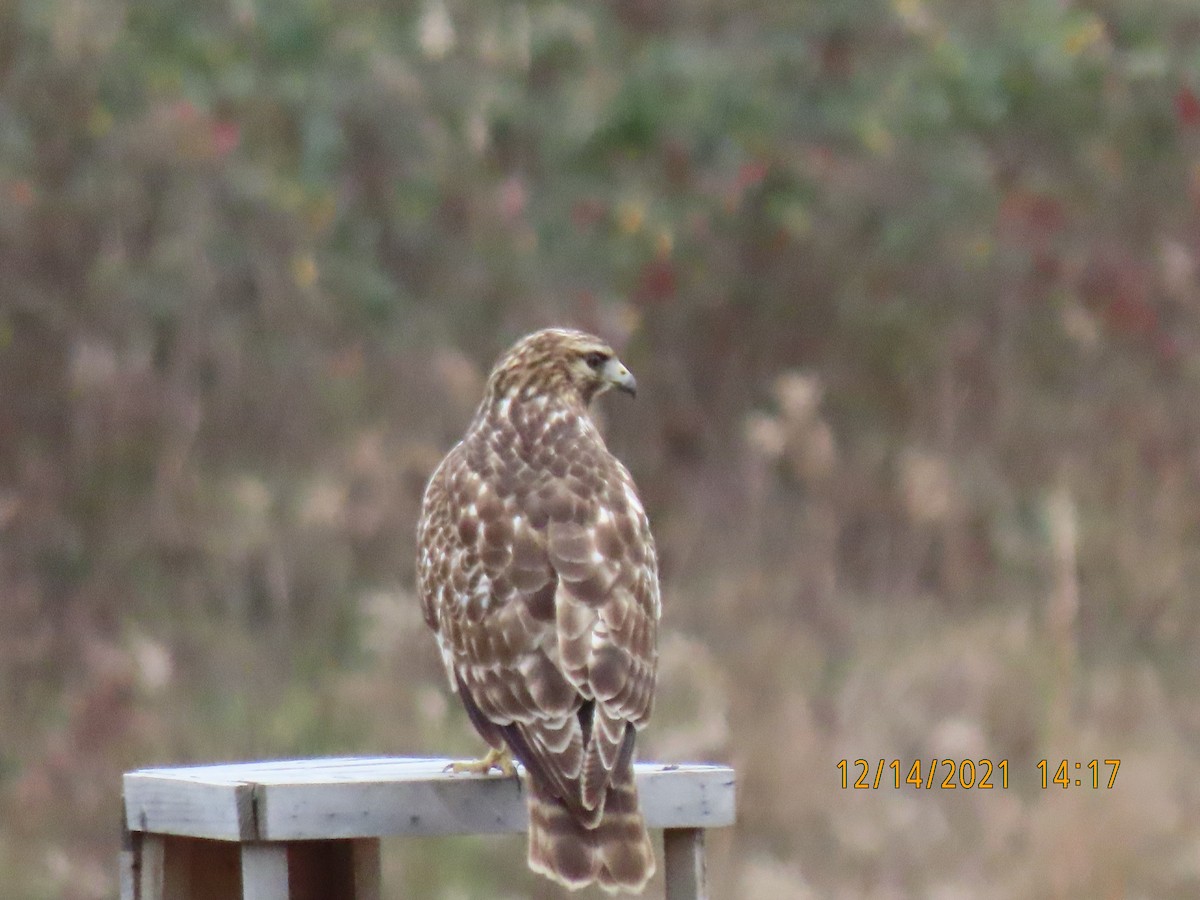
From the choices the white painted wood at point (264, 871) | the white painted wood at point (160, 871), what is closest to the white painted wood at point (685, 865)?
the white painted wood at point (264, 871)

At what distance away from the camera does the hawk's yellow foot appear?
13.2ft

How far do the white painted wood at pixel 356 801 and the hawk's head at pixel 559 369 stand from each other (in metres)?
0.99

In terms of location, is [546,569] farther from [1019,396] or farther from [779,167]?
[779,167]

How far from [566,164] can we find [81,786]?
398 cm

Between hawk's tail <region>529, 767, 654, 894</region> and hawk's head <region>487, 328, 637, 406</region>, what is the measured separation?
3.97 feet

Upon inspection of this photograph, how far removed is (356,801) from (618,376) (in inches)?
55.2

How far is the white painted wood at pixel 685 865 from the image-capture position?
154 inches

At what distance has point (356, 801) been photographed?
3660 mm

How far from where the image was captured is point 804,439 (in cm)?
703

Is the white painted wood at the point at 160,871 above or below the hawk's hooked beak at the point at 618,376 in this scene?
below
